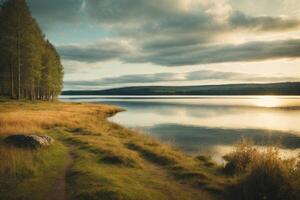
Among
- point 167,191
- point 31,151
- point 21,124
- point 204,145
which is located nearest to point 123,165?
point 167,191

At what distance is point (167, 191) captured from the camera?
1129 centimetres

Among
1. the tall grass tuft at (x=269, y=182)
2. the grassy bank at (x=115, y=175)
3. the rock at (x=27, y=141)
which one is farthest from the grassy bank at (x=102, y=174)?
the tall grass tuft at (x=269, y=182)

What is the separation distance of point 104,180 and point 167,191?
Result: 2.64 m

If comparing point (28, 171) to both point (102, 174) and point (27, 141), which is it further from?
point (27, 141)

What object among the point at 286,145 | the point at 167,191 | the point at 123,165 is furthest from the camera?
the point at 286,145

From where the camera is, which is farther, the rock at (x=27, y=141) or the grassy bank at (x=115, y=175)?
the rock at (x=27, y=141)

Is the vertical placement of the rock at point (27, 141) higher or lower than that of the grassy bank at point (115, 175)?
higher

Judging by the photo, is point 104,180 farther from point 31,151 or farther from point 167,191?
point 31,151

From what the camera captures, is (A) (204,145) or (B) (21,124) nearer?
(B) (21,124)

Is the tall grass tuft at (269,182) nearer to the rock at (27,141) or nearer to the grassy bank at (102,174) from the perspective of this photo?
the grassy bank at (102,174)

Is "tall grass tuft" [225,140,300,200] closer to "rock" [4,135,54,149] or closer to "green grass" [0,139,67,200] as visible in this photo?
"green grass" [0,139,67,200]

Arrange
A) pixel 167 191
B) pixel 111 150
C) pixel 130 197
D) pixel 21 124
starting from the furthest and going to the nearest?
1. pixel 21 124
2. pixel 111 150
3. pixel 167 191
4. pixel 130 197

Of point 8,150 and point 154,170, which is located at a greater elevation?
point 8,150

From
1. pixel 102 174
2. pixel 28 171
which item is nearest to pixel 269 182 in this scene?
pixel 102 174
